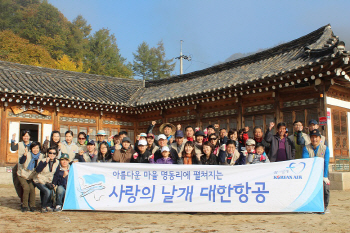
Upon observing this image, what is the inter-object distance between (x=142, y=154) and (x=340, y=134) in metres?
7.44

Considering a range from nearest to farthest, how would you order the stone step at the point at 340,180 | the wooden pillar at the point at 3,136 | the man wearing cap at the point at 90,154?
the man wearing cap at the point at 90,154
the stone step at the point at 340,180
the wooden pillar at the point at 3,136

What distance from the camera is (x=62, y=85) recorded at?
51.5 feet

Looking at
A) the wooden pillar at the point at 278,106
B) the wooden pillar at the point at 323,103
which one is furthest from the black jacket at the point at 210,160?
the wooden pillar at the point at 278,106

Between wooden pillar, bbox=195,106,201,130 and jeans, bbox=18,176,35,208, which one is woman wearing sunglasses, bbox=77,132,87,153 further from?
wooden pillar, bbox=195,106,201,130

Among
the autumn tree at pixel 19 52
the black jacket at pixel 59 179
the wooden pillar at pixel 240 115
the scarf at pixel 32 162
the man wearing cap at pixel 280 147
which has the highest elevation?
the autumn tree at pixel 19 52

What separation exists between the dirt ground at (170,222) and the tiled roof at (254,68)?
555 cm

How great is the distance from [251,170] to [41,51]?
30.7m

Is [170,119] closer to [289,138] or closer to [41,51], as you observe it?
[289,138]

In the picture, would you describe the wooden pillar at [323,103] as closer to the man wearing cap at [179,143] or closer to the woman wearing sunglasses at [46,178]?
the man wearing cap at [179,143]

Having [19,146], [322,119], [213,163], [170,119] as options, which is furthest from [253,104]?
[19,146]

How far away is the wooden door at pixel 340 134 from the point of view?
10688 millimetres

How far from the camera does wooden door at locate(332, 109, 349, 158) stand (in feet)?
35.1

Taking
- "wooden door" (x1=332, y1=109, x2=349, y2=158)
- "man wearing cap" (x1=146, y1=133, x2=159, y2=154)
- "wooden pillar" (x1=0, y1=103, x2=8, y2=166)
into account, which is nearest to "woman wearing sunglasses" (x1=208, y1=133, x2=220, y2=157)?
"man wearing cap" (x1=146, y1=133, x2=159, y2=154)

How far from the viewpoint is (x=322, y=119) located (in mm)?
10047
